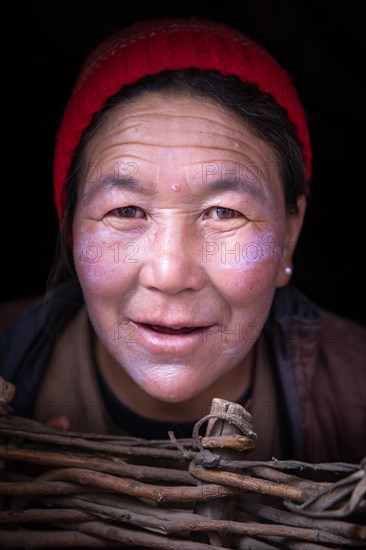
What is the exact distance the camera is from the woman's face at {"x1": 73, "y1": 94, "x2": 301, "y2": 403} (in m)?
1.56

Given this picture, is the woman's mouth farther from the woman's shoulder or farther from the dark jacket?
the woman's shoulder

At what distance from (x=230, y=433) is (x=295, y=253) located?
0.99 meters

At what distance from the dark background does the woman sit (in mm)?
808

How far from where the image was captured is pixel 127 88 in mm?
A: 1661

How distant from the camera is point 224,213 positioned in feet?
5.32

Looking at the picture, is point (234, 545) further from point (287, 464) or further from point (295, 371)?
point (295, 371)

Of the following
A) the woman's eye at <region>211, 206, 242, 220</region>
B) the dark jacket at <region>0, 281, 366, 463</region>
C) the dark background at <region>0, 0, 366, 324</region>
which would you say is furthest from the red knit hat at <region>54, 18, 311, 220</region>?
the dark background at <region>0, 0, 366, 324</region>

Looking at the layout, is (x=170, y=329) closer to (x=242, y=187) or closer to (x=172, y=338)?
(x=172, y=338)

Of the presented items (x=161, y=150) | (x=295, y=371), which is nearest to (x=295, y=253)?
(x=295, y=371)

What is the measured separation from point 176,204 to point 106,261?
212 millimetres

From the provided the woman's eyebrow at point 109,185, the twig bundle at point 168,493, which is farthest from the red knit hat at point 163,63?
the twig bundle at point 168,493

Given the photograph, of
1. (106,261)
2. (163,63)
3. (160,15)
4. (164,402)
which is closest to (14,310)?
(164,402)

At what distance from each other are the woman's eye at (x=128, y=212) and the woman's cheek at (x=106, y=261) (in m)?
0.05

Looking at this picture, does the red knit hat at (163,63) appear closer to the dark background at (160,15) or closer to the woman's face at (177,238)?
the woman's face at (177,238)
